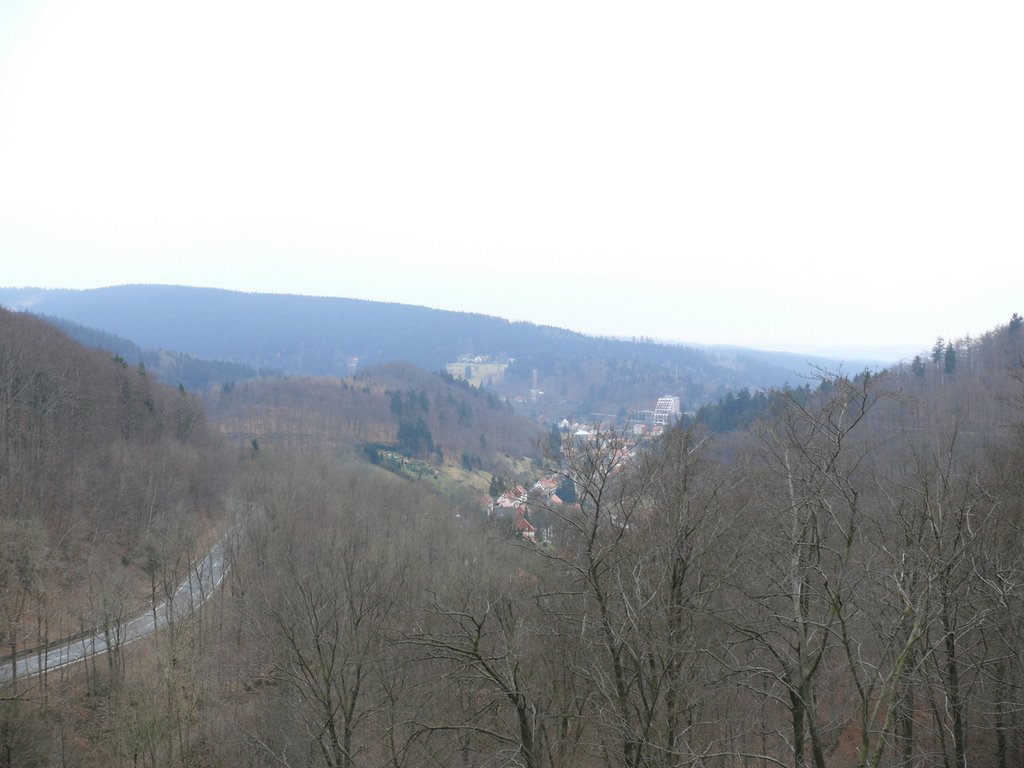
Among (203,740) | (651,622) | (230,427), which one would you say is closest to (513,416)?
(230,427)

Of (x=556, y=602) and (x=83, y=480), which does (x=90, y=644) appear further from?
(x=556, y=602)

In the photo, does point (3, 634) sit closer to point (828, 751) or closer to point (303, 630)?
point (303, 630)

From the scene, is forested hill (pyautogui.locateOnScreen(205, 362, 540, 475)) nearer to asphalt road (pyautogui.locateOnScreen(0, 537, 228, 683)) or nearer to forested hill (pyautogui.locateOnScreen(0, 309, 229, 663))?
forested hill (pyautogui.locateOnScreen(0, 309, 229, 663))

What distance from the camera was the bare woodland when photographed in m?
8.51

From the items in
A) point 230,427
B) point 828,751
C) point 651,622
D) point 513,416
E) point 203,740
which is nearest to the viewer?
point 651,622

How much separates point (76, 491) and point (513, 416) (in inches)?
4019

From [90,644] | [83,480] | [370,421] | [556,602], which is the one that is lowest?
[370,421]

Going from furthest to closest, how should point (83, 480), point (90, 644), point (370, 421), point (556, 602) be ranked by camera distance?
point (370, 421)
point (83, 480)
point (90, 644)
point (556, 602)

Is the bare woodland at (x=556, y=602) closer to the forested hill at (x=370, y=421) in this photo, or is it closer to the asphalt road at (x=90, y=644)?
the asphalt road at (x=90, y=644)

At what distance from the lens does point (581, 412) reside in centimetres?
17988

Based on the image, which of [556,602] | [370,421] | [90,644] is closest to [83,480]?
[90,644]

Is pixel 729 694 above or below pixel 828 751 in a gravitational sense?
above

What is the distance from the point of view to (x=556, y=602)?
50.9ft

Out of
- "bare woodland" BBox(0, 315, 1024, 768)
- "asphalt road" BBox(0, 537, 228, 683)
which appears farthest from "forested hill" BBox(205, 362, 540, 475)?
"asphalt road" BBox(0, 537, 228, 683)
